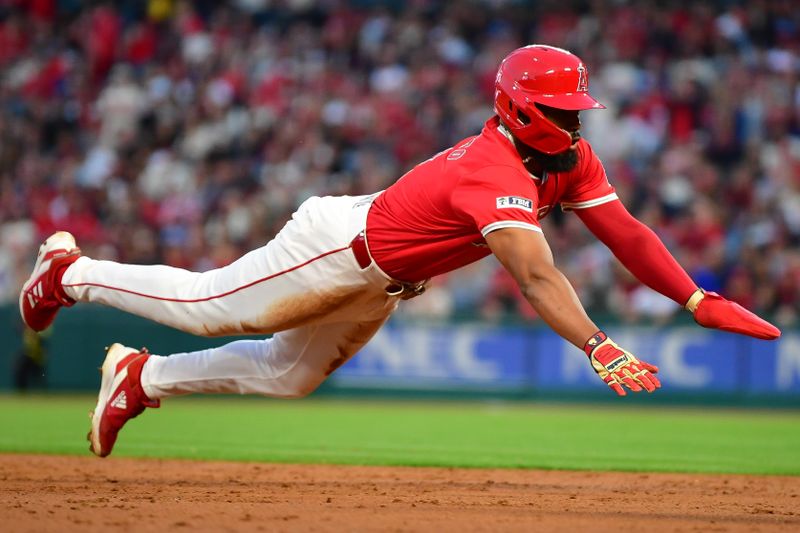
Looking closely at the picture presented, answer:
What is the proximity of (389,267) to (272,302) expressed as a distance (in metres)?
0.65

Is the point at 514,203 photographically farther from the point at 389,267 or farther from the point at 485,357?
the point at 485,357

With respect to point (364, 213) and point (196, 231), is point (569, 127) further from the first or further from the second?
point (196, 231)

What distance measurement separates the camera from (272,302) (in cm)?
609

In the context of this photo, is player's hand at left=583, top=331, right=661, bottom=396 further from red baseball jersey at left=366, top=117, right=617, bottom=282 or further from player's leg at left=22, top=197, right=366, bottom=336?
player's leg at left=22, top=197, right=366, bottom=336

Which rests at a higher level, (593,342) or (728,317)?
(728,317)

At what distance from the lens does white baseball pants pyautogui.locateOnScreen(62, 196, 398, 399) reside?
19.7ft

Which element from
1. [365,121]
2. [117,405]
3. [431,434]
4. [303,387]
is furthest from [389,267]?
[365,121]

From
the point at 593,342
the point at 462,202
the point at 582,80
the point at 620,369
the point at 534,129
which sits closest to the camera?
the point at 620,369

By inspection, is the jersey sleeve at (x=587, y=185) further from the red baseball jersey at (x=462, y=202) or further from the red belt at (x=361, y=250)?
the red belt at (x=361, y=250)

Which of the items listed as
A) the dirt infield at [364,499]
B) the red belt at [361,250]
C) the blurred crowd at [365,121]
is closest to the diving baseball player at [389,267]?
the red belt at [361,250]

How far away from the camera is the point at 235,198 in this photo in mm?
16766

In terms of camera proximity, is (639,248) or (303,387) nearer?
(639,248)

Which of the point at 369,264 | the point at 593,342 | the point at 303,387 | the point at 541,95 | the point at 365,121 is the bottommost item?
the point at 303,387

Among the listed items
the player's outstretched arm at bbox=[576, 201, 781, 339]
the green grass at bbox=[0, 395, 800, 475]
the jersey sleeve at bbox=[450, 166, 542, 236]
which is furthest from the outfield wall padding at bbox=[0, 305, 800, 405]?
the jersey sleeve at bbox=[450, 166, 542, 236]
